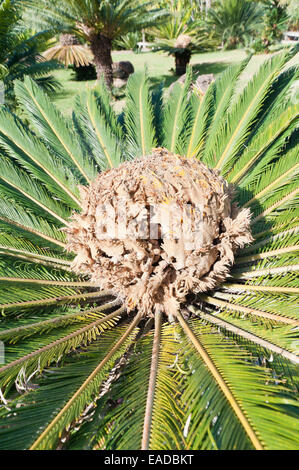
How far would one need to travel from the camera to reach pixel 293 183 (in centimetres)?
248

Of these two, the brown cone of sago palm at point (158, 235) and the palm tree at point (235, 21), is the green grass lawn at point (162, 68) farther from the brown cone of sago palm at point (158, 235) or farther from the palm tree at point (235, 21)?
the brown cone of sago palm at point (158, 235)

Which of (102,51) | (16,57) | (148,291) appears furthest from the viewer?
(102,51)

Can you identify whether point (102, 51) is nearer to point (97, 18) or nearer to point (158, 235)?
point (97, 18)

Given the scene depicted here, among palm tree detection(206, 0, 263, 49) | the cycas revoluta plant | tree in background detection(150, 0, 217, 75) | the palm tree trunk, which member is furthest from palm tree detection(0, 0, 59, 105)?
palm tree detection(206, 0, 263, 49)

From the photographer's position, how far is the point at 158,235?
1.96 meters

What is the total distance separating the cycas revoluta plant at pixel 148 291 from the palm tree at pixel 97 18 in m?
6.48

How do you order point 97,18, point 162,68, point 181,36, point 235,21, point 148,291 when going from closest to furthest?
point 148,291, point 97,18, point 181,36, point 162,68, point 235,21

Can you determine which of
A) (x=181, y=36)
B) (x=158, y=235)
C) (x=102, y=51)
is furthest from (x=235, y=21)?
(x=158, y=235)

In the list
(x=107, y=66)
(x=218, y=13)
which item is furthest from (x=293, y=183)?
(x=218, y=13)

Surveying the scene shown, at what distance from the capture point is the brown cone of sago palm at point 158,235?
1920mm

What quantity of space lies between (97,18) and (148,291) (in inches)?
393

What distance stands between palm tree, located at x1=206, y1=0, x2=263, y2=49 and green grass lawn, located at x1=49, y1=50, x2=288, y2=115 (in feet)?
8.29

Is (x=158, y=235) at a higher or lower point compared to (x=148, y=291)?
higher

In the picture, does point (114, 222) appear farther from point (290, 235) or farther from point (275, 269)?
point (290, 235)
